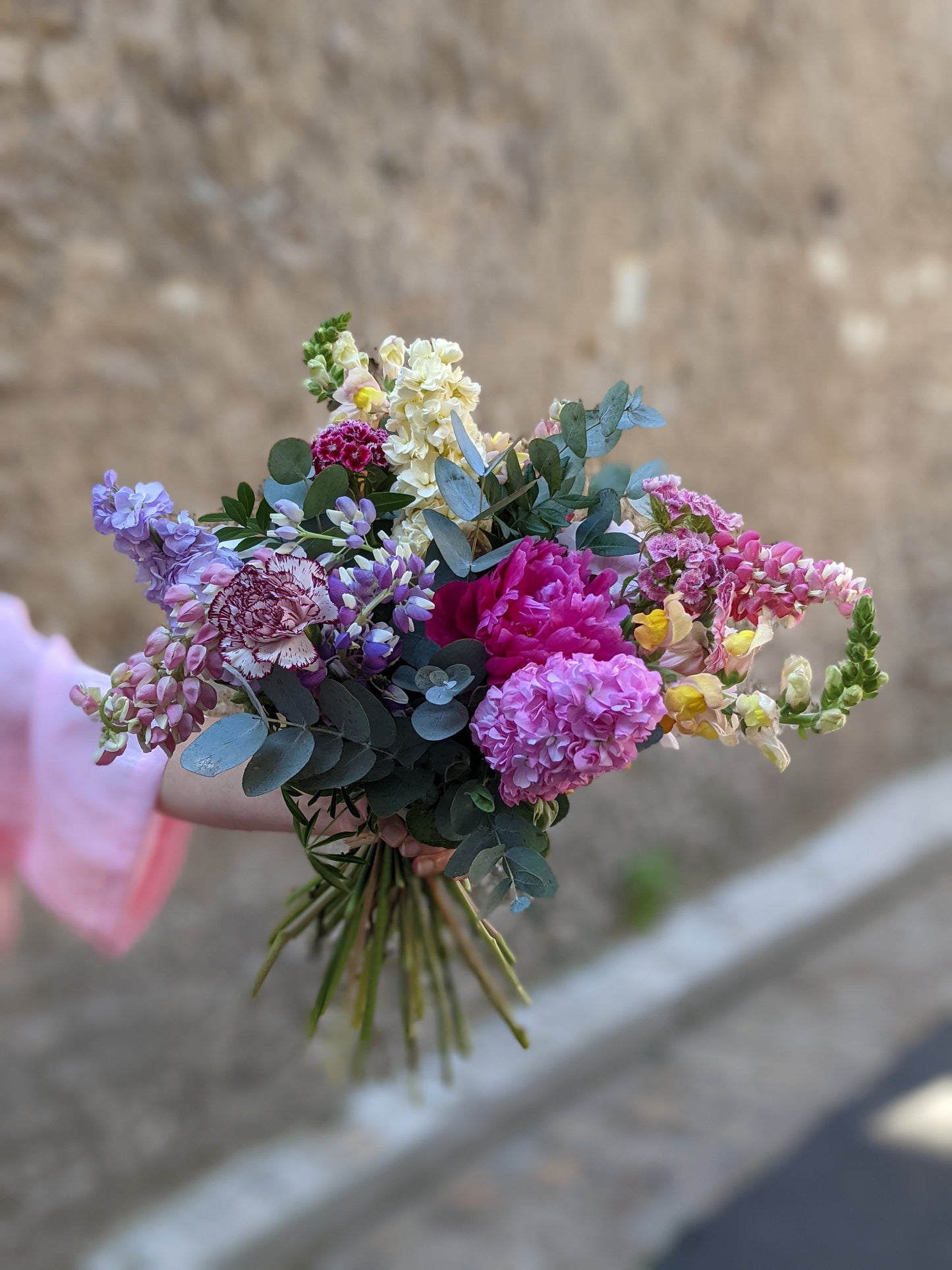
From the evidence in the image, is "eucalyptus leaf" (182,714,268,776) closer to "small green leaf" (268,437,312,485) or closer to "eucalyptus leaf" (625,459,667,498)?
"small green leaf" (268,437,312,485)

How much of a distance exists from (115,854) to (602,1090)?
219 centimetres

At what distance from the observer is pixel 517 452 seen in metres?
1.03

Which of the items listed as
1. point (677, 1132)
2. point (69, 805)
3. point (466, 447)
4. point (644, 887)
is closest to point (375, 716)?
point (466, 447)

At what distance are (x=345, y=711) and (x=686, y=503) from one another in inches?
12.8

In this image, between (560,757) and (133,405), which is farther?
(133,405)

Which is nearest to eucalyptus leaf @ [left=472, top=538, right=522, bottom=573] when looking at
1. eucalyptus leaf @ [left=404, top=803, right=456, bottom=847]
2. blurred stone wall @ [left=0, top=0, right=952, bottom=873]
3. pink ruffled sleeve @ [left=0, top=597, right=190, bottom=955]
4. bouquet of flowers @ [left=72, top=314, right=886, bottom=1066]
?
bouquet of flowers @ [left=72, top=314, right=886, bottom=1066]

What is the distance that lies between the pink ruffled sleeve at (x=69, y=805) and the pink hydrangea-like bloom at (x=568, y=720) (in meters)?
0.77

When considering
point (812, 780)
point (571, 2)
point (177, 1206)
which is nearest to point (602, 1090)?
point (177, 1206)

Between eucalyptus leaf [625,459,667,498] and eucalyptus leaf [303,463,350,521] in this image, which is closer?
eucalyptus leaf [303,463,350,521]

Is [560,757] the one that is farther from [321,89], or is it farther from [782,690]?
[321,89]

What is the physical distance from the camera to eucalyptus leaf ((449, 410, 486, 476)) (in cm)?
95

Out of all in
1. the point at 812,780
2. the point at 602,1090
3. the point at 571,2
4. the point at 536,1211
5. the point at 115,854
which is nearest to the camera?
the point at 115,854

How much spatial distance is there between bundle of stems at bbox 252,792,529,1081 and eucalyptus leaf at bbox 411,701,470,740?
24cm

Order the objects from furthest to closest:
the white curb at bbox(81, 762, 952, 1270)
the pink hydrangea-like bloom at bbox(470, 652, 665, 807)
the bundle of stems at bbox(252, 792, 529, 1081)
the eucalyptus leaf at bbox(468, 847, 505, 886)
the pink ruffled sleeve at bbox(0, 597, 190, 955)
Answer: the white curb at bbox(81, 762, 952, 1270) → the pink ruffled sleeve at bbox(0, 597, 190, 955) → the bundle of stems at bbox(252, 792, 529, 1081) → the eucalyptus leaf at bbox(468, 847, 505, 886) → the pink hydrangea-like bloom at bbox(470, 652, 665, 807)
